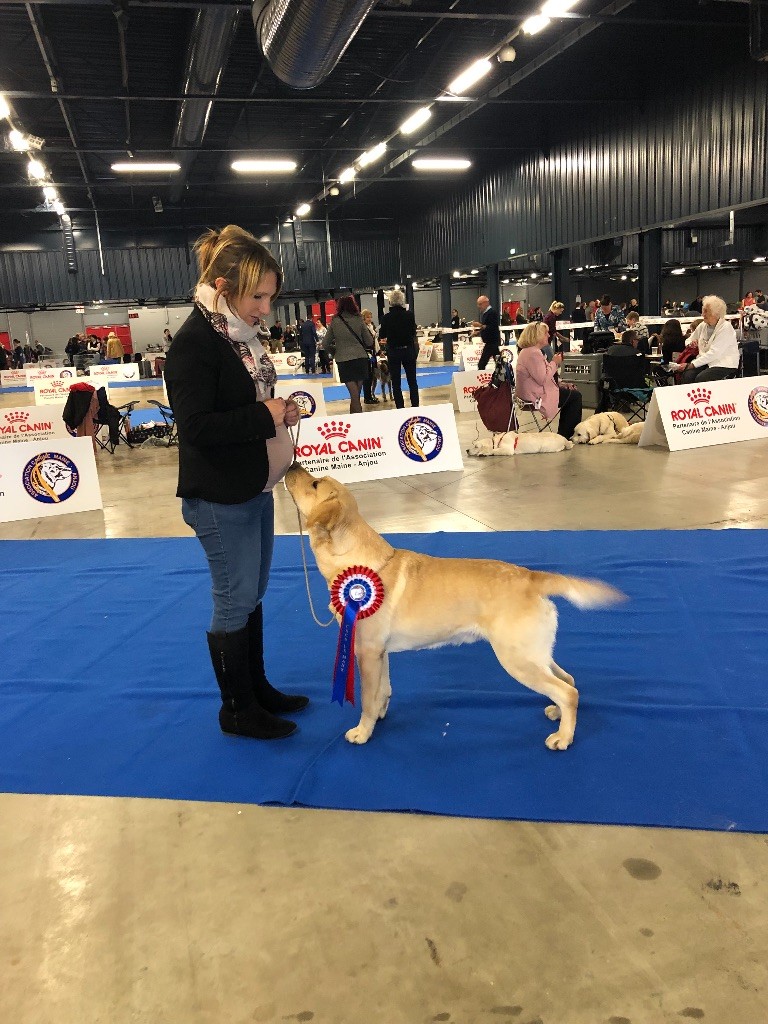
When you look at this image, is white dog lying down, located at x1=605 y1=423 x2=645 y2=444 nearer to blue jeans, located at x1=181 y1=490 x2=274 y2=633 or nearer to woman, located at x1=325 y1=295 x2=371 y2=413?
woman, located at x1=325 y1=295 x2=371 y2=413

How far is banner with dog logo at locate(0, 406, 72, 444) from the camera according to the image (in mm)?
9938

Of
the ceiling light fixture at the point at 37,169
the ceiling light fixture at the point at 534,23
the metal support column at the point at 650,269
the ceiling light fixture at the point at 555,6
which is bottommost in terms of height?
the metal support column at the point at 650,269

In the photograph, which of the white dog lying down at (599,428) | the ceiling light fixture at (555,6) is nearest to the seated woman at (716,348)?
the white dog lying down at (599,428)

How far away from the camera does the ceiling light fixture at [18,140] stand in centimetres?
1523

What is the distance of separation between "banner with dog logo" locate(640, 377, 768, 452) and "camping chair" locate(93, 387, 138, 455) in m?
7.37

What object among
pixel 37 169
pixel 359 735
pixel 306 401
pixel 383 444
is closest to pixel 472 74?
pixel 306 401

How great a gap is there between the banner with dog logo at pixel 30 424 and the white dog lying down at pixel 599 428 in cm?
691

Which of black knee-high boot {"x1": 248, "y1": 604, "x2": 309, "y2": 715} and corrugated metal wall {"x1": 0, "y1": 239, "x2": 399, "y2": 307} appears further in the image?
corrugated metal wall {"x1": 0, "y1": 239, "x2": 399, "y2": 307}

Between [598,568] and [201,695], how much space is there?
2479 millimetres

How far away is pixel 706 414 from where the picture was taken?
26.4ft

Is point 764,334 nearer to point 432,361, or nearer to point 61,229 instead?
point 432,361

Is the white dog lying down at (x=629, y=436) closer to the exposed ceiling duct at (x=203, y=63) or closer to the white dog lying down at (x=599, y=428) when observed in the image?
the white dog lying down at (x=599, y=428)

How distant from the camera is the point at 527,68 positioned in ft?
44.7

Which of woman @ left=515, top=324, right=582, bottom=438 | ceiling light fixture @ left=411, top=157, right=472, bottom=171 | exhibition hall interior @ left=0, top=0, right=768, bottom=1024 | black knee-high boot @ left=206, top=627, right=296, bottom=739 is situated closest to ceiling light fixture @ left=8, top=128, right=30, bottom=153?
exhibition hall interior @ left=0, top=0, right=768, bottom=1024
